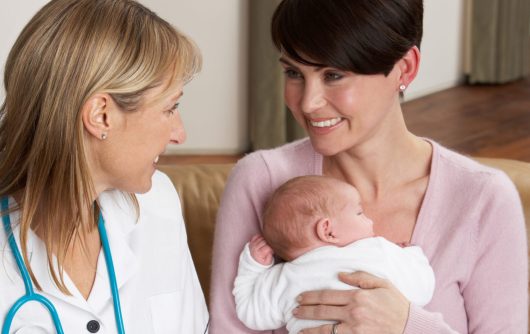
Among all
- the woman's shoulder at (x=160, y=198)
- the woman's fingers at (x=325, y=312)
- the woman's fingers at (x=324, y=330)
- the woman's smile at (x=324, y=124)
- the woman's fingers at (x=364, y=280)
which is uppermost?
the woman's smile at (x=324, y=124)

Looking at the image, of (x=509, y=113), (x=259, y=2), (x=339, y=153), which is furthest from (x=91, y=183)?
(x=509, y=113)

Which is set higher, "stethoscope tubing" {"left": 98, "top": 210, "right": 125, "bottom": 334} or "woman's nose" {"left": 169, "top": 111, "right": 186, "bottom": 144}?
"woman's nose" {"left": 169, "top": 111, "right": 186, "bottom": 144}

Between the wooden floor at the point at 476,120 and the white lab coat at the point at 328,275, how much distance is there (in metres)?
3.19

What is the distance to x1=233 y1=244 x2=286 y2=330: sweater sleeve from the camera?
6.82 feet

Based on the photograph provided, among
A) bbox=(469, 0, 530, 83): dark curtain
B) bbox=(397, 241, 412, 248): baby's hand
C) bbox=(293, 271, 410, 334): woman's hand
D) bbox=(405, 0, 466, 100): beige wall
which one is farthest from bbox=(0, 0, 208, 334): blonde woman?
bbox=(469, 0, 530, 83): dark curtain

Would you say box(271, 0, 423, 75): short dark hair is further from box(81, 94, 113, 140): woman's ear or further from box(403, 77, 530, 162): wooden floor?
box(403, 77, 530, 162): wooden floor

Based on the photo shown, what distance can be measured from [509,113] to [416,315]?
14.8 feet

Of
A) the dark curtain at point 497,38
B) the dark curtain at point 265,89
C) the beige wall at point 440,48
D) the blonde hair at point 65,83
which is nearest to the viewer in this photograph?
the blonde hair at point 65,83

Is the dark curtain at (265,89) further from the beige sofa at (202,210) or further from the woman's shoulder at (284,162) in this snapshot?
the woman's shoulder at (284,162)

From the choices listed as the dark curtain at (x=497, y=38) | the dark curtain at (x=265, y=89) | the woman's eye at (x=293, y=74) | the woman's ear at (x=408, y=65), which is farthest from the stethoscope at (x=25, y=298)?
the dark curtain at (x=497, y=38)

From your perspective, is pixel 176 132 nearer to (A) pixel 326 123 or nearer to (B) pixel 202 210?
(A) pixel 326 123

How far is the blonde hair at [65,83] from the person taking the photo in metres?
1.67

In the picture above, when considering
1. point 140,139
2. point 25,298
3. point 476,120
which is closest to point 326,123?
point 140,139

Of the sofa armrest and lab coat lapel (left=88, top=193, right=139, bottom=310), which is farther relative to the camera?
the sofa armrest
